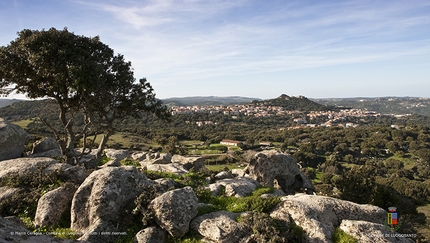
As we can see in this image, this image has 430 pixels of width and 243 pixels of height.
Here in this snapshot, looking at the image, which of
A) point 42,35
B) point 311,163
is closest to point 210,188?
point 42,35

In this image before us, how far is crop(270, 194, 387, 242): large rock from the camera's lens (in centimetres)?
917

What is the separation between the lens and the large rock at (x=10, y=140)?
677 inches

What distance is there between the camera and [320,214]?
10.1m

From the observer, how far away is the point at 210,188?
1445cm

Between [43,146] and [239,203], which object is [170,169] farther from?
[43,146]

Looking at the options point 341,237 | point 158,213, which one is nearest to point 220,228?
point 158,213

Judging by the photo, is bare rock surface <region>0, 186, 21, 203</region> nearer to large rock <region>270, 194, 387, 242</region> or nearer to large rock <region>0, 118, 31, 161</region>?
large rock <region>0, 118, 31, 161</region>

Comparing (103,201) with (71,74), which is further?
(71,74)

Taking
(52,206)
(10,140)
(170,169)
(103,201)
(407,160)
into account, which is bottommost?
(407,160)

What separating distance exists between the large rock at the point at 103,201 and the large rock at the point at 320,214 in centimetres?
586

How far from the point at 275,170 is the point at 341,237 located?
12207 millimetres

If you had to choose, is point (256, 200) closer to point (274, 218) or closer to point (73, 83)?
point (274, 218)

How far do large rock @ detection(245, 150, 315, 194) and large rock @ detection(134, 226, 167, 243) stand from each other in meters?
12.7

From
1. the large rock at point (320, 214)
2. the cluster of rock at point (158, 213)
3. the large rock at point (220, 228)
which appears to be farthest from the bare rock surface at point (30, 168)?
the large rock at point (320, 214)
